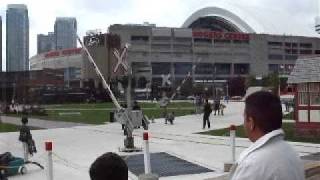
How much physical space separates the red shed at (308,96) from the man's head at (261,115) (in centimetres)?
2578

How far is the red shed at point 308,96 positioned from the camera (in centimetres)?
2875

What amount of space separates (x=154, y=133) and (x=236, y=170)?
3031 centimetres

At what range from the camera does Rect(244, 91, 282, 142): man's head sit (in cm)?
340

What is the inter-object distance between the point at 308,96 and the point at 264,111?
88.6 feet

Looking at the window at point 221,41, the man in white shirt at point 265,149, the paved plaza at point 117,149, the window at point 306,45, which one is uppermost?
the window at point 221,41

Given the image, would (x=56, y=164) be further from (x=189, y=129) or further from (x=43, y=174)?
(x=189, y=129)

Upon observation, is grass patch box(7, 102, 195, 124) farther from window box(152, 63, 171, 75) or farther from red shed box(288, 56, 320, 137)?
window box(152, 63, 171, 75)

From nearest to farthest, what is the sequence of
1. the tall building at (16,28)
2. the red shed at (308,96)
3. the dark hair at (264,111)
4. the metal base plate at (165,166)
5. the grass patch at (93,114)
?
1. the dark hair at (264,111)
2. the metal base plate at (165,166)
3. the red shed at (308,96)
4. the tall building at (16,28)
5. the grass patch at (93,114)

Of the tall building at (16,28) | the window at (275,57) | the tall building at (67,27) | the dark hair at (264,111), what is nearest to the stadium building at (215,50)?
the window at (275,57)

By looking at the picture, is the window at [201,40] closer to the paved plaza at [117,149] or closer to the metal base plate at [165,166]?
the paved plaza at [117,149]

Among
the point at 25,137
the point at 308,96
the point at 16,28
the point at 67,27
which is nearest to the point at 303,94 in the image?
the point at 308,96

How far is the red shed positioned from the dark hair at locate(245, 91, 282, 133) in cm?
2577

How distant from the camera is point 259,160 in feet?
10.4

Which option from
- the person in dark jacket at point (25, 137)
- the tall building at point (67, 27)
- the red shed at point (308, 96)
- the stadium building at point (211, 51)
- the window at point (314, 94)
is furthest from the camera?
the stadium building at point (211, 51)
